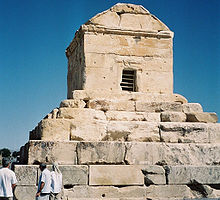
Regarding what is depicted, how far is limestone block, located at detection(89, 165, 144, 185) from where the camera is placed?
6.97 meters

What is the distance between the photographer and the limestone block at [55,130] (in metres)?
7.17

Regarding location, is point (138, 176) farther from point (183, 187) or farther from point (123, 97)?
point (123, 97)

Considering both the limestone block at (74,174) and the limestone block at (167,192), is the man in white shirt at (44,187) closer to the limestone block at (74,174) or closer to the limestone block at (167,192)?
the limestone block at (74,174)

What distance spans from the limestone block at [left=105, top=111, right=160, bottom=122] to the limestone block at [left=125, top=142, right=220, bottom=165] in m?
0.79

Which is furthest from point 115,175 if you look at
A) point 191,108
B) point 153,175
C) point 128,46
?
point 128,46

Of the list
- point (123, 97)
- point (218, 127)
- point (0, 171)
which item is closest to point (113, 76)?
point (123, 97)

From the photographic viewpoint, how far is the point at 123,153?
7250 mm

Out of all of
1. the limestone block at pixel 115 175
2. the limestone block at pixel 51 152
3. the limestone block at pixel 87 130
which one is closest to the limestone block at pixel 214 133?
the limestone block at pixel 115 175

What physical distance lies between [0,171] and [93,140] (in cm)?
206

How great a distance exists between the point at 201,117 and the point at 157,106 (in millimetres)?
1081

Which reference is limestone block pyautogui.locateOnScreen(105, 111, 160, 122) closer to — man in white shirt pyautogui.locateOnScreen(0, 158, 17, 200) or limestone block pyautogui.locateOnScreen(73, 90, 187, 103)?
limestone block pyautogui.locateOnScreen(73, 90, 187, 103)

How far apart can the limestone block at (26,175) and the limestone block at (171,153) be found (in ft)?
6.28

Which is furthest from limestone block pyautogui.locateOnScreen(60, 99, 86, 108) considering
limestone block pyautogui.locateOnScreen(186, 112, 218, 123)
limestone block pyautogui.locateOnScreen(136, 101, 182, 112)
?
limestone block pyautogui.locateOnScreen(186, 112, 218, 123)

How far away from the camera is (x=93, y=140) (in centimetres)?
738
